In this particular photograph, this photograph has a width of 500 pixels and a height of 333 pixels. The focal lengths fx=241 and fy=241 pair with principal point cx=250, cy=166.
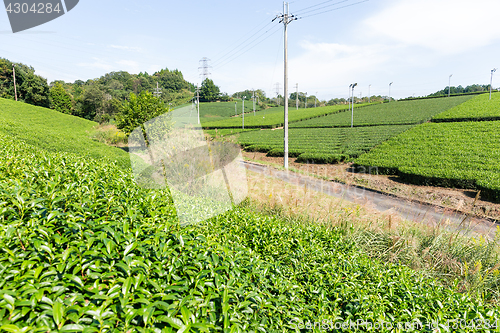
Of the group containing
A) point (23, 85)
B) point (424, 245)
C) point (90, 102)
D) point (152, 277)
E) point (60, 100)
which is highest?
point (23, 85)

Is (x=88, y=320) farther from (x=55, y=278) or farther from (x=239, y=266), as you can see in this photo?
(x=239, y=266)

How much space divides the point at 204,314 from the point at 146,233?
3.58ft

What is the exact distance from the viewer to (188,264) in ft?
6.45

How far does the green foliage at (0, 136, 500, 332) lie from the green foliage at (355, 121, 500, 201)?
11497 millimetres

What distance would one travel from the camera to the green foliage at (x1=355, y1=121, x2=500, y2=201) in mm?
11508

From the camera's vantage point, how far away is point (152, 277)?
5.73 feet

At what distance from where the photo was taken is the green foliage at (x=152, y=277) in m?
1.31

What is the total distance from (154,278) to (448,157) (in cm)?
1788

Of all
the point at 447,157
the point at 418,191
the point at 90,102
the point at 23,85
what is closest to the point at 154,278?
the point at 418,191

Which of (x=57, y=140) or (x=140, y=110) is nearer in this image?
(x=57, y=140)

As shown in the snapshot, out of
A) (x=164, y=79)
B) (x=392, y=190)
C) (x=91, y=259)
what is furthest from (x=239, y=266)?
(x=164, y=79)

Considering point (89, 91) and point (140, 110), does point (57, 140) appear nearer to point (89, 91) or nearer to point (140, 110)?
point (140, 110)

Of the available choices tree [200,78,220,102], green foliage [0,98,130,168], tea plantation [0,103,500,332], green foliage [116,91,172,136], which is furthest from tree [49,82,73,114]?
tea plantation [0,103,500,332]

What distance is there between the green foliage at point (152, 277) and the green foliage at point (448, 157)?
11497mm
